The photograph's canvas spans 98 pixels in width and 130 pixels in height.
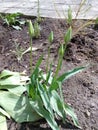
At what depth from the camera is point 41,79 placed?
8.41 ft

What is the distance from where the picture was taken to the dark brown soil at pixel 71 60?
2.47 metres

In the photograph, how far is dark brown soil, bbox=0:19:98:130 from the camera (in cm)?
247

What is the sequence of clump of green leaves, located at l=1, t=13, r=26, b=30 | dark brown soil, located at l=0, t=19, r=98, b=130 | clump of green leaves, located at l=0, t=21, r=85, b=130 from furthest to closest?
clump of green leaves, located at l=1, t=13, r=26, b=30, dark brown soil, located at l=0, t=19, r=98, b=130, clump of green leaves, located at l=0, t=21, r=85, b=130

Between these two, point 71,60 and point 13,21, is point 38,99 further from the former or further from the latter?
point 13,21

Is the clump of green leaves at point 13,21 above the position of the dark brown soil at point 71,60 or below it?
above

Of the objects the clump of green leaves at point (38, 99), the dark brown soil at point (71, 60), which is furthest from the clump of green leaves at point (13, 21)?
the clump of green leaves at point (38, 99)

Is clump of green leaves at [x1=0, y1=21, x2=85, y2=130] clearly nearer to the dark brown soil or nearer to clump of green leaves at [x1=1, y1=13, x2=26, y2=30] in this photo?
the dark brown soil

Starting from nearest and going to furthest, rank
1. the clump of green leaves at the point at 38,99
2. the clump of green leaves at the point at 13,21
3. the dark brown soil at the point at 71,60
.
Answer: the clump of green leaves at the point at 38,99 → the dark brown soil at the point at 71,60 → the clump of green leaves at the point at 13,21

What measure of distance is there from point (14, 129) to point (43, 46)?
1214 mm

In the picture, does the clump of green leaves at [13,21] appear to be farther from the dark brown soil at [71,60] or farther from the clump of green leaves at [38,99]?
the clump of green leaves at [38,99]

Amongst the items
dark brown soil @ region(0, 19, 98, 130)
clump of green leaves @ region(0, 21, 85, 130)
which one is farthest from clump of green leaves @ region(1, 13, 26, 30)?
clump of green leaves @ region(0, 21, 85, 130)

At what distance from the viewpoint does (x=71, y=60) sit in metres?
3.16

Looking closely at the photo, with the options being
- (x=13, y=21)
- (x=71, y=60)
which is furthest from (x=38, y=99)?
(x=13, y=21)

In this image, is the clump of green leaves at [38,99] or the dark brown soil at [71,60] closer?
the clump of green leaves at [38,99]
